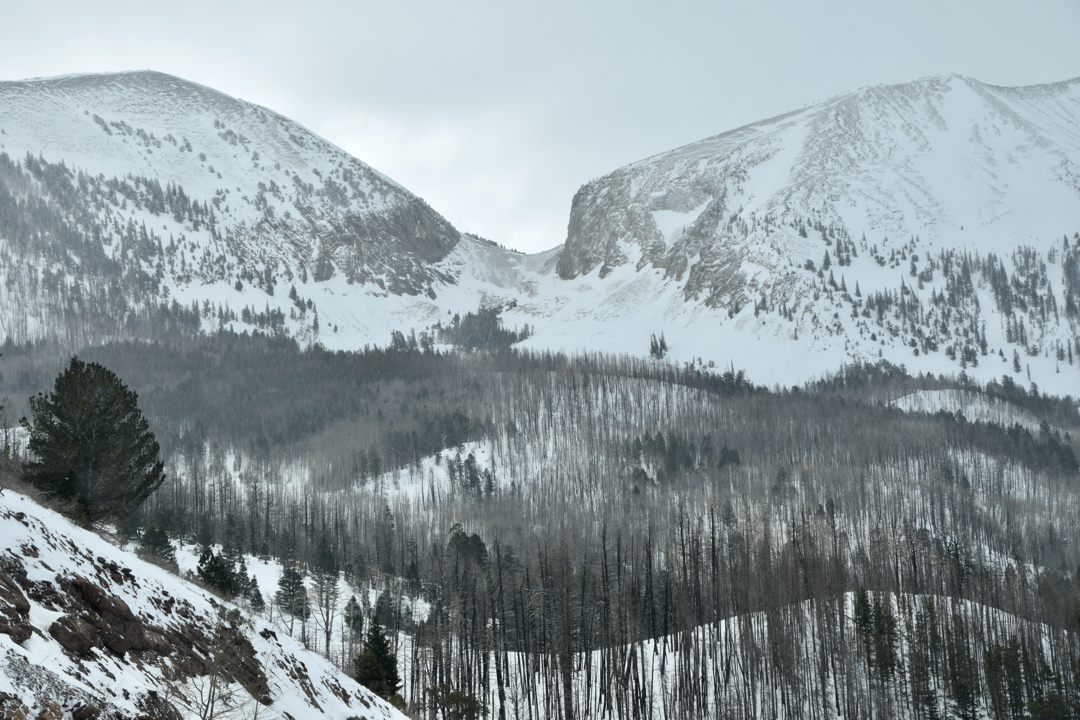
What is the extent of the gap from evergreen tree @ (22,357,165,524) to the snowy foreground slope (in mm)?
13058

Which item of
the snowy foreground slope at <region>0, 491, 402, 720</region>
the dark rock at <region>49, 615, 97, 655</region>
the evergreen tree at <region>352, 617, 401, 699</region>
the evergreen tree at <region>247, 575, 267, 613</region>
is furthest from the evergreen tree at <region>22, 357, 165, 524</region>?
the evergreen tree at <region>247, 575, 267, 613</region>

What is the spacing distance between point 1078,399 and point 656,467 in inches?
4505

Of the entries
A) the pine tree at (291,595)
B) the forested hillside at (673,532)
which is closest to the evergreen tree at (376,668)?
the forested hillside at (673,532)

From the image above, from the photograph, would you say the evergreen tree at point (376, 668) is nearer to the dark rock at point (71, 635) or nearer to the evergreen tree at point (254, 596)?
the evergreen tree at point (254, 596)

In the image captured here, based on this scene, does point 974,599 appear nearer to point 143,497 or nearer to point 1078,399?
point 143,497

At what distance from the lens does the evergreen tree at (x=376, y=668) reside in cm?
4684

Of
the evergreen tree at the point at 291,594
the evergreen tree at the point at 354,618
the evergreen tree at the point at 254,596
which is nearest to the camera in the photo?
the evergreen tree at the point at 254,596

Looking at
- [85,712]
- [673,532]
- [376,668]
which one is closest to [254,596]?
[376,668]

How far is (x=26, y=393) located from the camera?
187000 millimetres

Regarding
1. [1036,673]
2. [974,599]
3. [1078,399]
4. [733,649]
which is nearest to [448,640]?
[733,649]

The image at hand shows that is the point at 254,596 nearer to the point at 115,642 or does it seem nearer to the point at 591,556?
the point at 591,556

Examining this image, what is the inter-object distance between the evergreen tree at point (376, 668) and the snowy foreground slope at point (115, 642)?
773 inches

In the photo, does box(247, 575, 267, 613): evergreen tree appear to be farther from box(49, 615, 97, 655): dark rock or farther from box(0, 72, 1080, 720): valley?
box(49, 615, 97, 655): dark rock

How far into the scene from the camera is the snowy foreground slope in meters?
15.3
